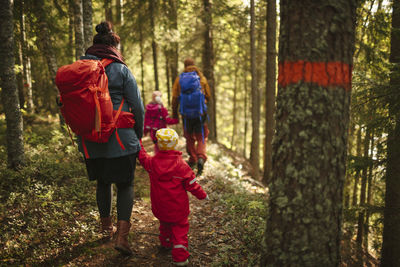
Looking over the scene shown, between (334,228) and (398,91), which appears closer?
(334,228)

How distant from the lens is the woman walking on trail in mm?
3396

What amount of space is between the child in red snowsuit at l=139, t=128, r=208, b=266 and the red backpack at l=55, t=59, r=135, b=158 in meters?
0.75

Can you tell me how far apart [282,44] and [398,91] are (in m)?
4.35

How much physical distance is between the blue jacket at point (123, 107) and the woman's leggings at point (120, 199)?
1.57 ft

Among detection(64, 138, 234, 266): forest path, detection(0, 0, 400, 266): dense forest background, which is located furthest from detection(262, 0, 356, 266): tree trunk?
detection(64, 138, 234, 266): forest path

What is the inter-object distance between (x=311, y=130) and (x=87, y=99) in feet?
7.71

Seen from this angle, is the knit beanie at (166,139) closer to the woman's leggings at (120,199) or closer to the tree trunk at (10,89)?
the woman's leggings at (120,199)

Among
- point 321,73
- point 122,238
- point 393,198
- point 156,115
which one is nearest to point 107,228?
point 122,238

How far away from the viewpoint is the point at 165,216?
358 centimetres

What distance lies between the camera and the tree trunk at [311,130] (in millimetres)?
2271

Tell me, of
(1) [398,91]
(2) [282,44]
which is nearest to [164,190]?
(2) [282,44]

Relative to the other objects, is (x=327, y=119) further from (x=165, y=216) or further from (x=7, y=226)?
(x=7, y=226)

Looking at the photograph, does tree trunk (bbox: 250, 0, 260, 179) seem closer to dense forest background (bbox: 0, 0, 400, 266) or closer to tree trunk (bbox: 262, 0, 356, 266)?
dense forest background (bbox: 0, 0, 400, 266)

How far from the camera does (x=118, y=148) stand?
3398 millimetres
